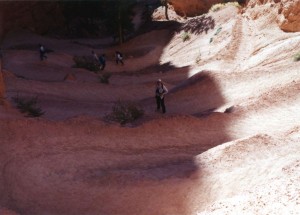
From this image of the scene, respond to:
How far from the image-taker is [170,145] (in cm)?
1666

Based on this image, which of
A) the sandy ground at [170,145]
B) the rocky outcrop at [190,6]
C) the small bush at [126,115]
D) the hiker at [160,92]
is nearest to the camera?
the sandy ground at [170,145]

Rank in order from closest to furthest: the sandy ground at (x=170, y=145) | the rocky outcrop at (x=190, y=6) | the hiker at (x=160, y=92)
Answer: the sandy ground at (x=170, y=145) → the hiker at (x=160, y=92) → the rocky outcrop at (x=190, y=6)

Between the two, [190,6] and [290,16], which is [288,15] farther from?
[190,6]

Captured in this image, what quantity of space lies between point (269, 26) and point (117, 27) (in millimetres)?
18188

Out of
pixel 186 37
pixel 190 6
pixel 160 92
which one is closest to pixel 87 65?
pixel 186 37

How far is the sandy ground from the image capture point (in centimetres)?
1220

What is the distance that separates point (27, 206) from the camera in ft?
41.1

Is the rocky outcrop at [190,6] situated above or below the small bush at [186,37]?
above

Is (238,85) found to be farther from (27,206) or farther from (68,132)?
(27,206)

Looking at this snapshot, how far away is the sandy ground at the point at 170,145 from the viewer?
12.2m

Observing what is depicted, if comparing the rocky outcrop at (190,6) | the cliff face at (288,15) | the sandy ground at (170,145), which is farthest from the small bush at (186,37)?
the rocky outcrop at (190,6)

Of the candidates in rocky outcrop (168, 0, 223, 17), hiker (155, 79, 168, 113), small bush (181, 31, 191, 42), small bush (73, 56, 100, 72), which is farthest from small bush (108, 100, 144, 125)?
rocky outcrop (168, 0, 223, 17)

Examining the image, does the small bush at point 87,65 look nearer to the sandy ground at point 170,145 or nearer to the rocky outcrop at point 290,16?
the sandy ground at point 170,145

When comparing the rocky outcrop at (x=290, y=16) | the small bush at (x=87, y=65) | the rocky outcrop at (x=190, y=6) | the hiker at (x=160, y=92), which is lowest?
the hiker at (x=160, y=92)
